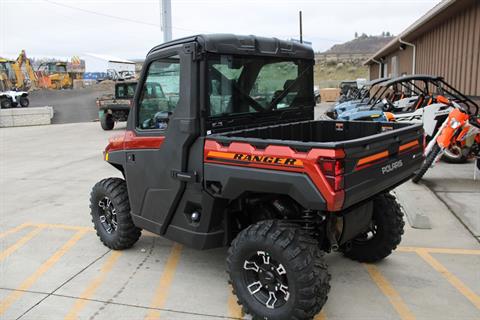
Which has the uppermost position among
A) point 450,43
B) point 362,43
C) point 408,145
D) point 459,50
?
point 362,43

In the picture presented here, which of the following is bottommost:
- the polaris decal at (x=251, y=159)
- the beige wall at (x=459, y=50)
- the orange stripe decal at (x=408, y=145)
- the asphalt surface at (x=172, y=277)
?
the asphalt surface at (x=172, y=277)

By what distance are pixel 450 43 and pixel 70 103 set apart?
26.9m

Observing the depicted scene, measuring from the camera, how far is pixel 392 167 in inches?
138

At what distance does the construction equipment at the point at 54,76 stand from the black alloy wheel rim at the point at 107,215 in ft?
148

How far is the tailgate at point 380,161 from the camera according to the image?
119 inches

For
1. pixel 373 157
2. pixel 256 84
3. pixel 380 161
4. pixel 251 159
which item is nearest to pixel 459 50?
pixel 256 84

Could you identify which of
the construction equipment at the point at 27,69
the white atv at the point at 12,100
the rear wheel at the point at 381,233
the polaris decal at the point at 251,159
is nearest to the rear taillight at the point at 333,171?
the polaris decal at the point at 251,159

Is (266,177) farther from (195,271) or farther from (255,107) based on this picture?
(195,271)

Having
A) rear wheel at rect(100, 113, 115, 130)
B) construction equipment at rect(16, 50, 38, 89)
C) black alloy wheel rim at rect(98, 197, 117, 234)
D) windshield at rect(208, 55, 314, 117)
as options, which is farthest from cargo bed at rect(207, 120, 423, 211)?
construction equipment at rect(16, 50, 38, 89)

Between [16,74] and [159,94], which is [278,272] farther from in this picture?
[16,74]

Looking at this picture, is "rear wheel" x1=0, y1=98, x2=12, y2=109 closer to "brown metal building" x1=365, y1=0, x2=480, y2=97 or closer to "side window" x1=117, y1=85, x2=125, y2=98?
"side window" x1=117, y1=85, x2=125, y2=98

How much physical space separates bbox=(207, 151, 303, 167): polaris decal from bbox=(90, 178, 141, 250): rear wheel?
5.27 feet

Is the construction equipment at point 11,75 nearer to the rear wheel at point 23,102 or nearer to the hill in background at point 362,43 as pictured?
the rear wheel at point 23,102

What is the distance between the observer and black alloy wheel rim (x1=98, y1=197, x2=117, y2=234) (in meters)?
4.93
